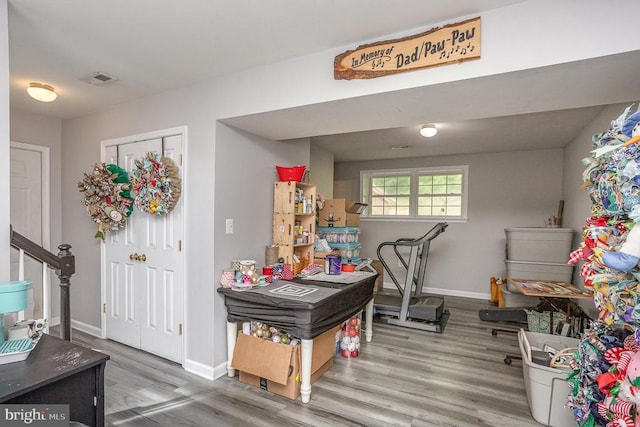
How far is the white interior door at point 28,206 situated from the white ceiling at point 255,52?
901 mm

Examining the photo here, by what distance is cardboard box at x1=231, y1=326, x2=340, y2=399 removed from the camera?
240 centimetres

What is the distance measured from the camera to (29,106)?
11.2 feet

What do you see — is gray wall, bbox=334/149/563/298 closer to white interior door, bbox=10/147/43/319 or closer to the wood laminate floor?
the wood laminate floor

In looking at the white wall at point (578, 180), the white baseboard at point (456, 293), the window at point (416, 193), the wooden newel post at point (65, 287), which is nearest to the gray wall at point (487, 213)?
the white baseboard at point (456, 293)

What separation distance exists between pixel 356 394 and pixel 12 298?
221cm

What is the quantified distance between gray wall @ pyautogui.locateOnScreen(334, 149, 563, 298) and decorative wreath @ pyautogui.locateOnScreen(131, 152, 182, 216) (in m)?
4.42

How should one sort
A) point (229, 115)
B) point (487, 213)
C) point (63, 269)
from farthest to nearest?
point (487, 213) → point (229, 115) → point (63, 269)

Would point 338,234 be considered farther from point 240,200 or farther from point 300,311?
point 300,311

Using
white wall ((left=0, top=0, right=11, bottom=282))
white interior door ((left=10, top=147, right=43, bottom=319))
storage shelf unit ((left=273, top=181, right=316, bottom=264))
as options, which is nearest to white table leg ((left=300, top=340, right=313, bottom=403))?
storage shelf unit ((left=273, top=181, right=316, bottom=264))

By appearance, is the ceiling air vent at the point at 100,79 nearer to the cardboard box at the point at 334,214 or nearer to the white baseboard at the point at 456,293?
the cardboard box at the point at 334,214

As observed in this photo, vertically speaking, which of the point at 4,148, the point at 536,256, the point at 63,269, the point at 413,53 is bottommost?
the point at 536,256

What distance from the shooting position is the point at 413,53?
1902 millimetres

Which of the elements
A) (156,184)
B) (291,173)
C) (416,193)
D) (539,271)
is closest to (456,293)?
(539,271)

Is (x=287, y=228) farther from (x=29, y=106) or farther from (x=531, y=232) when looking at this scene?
(x=531, y=232)
